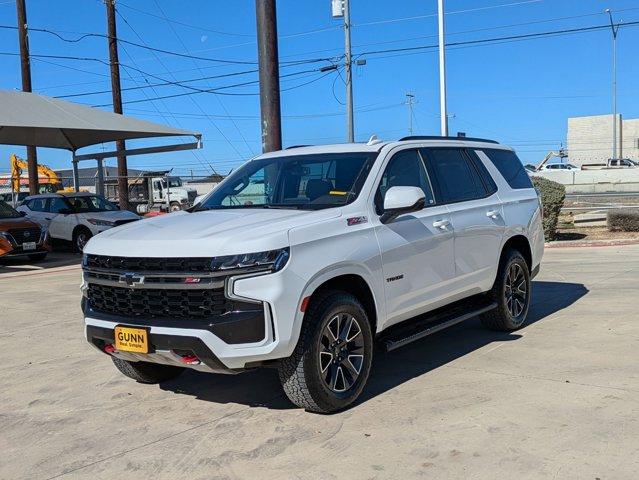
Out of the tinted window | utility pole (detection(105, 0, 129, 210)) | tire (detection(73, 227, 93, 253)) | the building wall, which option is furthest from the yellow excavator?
the building wall

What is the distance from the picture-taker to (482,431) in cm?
433

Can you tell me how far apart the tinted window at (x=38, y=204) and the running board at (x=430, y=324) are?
15.7 metres

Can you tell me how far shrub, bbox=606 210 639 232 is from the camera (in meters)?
15.9

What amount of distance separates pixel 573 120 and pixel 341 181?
89.9 metres

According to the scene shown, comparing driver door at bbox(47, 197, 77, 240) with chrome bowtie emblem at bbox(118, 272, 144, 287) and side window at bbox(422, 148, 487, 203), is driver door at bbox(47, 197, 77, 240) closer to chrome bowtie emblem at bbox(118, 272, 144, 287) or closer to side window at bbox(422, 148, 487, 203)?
side window at bbox(422, 148, 487, 203)

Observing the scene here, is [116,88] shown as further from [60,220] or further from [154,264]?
[154,264]

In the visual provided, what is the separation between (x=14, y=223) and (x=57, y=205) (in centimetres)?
314

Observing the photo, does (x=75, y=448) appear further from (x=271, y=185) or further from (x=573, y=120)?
(x=573, y=120)

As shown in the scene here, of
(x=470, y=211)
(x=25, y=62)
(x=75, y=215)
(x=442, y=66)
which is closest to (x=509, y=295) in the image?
(x=470, y=211)

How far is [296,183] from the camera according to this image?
5664 millimetres

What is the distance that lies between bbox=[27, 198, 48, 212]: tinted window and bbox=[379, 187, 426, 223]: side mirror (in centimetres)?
1613

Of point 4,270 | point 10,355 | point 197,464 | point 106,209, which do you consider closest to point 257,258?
point 197,464

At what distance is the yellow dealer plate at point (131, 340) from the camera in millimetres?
4449

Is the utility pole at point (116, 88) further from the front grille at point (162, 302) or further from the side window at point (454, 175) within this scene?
the front grille at point (162, 302)
